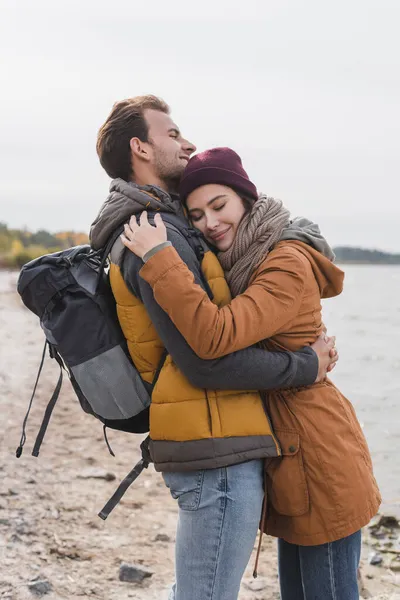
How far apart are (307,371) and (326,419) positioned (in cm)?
19

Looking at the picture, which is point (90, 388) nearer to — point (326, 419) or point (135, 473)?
point (135, 473)

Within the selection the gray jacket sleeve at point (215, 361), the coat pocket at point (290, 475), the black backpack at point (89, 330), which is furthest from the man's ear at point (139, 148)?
the coat pocket at point (290, 475)

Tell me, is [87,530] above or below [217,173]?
below

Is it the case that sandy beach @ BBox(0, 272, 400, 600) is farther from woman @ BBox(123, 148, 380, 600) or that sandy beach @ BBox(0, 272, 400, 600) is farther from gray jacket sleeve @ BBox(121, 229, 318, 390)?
gray jacket sleeve @ BBox(121, 229, 318, 390)

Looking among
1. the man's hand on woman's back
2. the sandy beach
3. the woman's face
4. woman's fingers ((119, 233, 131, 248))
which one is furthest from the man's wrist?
the sandy beach

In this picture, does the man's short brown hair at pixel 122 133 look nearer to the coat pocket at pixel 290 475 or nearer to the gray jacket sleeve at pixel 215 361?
the gray jacket sleeve at pixel 215 361

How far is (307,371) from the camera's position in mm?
2422

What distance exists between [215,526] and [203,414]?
388mm

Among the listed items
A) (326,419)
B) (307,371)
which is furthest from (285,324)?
(326,419)

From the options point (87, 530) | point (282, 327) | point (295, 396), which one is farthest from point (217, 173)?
point (87, 530)

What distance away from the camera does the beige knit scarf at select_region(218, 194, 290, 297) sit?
243cm

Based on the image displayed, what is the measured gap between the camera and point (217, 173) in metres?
2.52

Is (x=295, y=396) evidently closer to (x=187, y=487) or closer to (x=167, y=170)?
(x=187, y=487)

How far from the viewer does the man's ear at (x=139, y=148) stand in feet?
8.81
